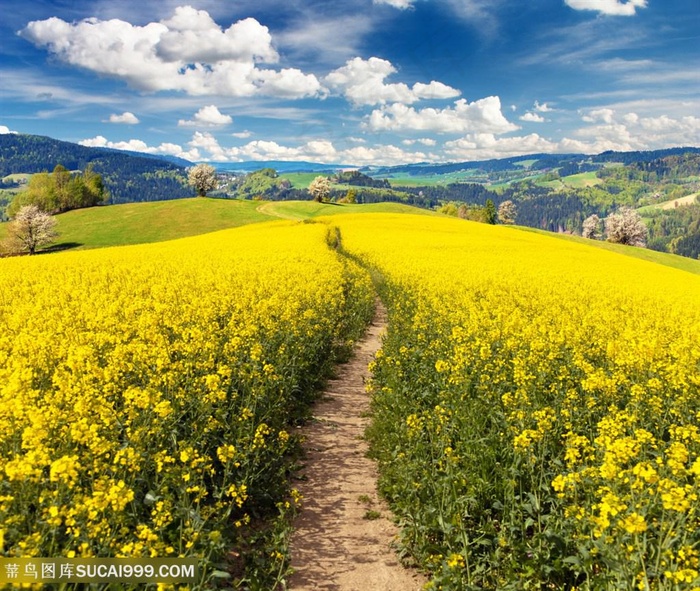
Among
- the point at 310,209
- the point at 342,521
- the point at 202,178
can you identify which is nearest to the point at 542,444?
Result: the point at 342,521

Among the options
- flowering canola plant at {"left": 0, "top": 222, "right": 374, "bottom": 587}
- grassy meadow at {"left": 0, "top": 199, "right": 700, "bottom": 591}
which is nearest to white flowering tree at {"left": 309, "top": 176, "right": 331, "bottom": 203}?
flowering canola plant at {"left": 0, "top": 222, "right": 374, "bottom": 587}

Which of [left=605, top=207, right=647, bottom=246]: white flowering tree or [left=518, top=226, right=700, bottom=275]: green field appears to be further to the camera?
[left=605, top=207, right=647, bottom=246]: white flowering tree

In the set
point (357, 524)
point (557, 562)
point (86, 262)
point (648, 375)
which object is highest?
point (86, 262)

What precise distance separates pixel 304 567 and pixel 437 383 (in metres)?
4.81

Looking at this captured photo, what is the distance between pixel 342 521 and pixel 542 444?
335cm

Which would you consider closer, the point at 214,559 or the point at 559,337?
the point at 214,559

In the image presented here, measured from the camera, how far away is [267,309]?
13031 millimetres

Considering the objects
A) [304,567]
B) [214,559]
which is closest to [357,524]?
[304,567]

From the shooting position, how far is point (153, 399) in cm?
560

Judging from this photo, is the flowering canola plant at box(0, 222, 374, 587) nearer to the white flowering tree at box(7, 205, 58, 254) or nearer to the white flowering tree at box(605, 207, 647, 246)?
the white flowering tree at box(7, 205, 58, 254)

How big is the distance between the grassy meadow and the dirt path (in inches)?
10.9

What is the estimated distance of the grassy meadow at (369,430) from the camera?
400cm

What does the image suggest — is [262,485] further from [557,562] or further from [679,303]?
[679,303]

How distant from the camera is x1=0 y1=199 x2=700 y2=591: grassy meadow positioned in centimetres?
400
